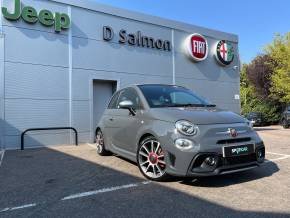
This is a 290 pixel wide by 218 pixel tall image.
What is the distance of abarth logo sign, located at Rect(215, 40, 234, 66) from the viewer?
16.3 metres

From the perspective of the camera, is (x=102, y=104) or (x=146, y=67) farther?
(x=146, y=67)

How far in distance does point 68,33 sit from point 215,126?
7996 millimetres

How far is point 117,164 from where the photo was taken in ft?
22.4

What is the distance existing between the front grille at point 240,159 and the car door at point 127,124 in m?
1.66

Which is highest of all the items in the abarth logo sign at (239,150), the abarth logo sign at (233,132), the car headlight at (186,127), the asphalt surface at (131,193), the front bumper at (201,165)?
the car headlight at (186,127)

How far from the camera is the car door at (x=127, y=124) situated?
19.4 feet

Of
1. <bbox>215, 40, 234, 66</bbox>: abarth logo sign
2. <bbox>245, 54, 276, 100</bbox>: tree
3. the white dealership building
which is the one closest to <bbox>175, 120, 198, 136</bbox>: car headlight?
the white dealership building

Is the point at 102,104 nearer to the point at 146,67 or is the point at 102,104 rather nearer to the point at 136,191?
the point at 146,67

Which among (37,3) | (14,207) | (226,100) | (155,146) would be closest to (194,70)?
(226,100)

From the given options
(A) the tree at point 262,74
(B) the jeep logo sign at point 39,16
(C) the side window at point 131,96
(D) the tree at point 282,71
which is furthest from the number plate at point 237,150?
(A) the tree at point 262,74

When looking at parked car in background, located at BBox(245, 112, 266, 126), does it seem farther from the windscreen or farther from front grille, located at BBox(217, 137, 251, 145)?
front grille, located at BBox(217, 137, 251, 145)

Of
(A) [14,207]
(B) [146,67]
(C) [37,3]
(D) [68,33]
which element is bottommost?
(A) [14,207]

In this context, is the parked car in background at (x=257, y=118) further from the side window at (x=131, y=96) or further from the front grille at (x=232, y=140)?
the front grille at (x=232, y=140)

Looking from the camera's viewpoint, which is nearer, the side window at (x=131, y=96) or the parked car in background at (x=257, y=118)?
the side window at (x=131, y=96)
